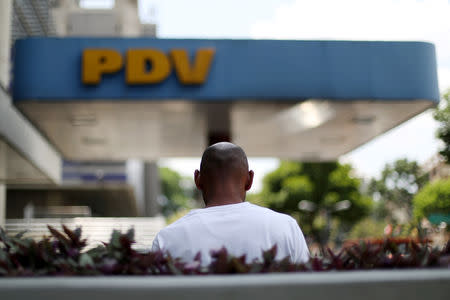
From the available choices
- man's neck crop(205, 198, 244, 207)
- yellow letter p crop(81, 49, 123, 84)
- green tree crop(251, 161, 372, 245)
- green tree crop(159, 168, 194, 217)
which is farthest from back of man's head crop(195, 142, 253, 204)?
green tree crop(159, 168, 194, 217)

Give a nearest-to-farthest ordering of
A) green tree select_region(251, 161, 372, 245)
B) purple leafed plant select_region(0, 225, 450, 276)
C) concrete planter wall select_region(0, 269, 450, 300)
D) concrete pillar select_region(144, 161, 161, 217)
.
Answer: concrete planter wall select_region(0, 269, 450, 300) → purple leafed plant select_region(0, 225, 450, 276) → concrete pillar select_region(144, 161, 161, 217) → green tree select_region(251, 161, 372, 245)

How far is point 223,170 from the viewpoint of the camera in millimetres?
3020

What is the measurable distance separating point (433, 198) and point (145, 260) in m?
17.8

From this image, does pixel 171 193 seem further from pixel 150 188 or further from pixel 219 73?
pixel 219 73

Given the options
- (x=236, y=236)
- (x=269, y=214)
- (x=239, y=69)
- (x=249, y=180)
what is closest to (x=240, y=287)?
(x=236, y=236)

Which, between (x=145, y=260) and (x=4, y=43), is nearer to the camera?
(x=145, y=260)

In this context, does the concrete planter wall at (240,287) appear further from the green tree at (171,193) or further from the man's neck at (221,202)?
the green tree at (171,193)

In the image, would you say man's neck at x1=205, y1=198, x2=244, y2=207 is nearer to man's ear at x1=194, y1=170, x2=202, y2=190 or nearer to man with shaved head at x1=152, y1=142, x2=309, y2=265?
man with shaved head at x1=152, y1=142, x2=309, y2=265

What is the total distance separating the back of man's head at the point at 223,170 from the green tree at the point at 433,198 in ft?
51.8

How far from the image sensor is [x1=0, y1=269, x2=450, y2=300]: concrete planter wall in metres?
1.76

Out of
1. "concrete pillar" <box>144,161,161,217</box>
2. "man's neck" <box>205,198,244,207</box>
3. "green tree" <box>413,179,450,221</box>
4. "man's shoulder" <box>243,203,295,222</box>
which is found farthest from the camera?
"concrete pillar" <box>144,161,161,217</box>

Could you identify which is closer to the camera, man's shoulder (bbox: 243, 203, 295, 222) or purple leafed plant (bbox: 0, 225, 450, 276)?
purple leafed plant (bbox: 0, 225, 450, 276)

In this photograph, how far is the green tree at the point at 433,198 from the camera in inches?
694

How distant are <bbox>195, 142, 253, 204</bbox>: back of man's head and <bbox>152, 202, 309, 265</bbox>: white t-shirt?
232mm
